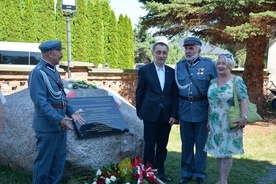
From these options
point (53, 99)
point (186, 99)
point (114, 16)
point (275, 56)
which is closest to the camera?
point (53, 99)

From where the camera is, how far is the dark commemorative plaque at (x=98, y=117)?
161 inches

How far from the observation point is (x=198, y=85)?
13.3 ft

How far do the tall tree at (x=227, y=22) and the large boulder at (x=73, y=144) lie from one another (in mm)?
4600

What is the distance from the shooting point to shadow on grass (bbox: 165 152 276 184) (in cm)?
460

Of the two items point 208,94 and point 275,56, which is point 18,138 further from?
point 275,56

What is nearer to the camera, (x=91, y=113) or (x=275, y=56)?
(x=91, y=113)

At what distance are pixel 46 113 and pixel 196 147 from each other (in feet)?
6.39

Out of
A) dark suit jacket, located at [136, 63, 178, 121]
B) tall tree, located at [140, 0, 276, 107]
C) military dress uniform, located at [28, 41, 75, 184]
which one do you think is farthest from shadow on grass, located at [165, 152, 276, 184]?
tall tree, located at [140, 0, 276, 107]

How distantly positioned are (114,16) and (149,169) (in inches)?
608

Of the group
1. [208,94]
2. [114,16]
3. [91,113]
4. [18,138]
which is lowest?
[18,138]

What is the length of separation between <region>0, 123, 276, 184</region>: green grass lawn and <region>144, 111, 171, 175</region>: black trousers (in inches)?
15.2

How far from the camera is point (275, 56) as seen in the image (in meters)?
19.8

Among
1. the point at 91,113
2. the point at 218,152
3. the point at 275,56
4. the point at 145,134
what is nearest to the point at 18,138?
the point at 91,113

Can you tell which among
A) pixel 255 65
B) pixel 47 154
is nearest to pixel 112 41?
pixel 255 65
